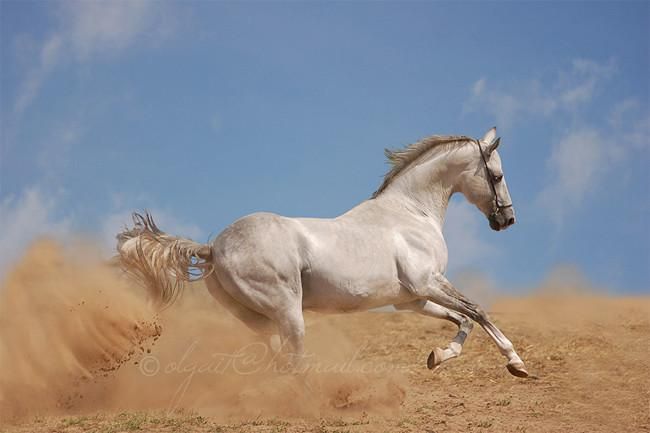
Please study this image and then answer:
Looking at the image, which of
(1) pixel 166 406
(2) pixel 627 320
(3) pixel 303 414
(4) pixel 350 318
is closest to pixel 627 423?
(3) pixel 303 414

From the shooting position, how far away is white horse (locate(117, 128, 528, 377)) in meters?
6.89

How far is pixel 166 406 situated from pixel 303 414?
1.73 metres

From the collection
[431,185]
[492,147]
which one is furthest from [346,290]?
[492,147]

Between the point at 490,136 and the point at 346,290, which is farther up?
the point at 490,136

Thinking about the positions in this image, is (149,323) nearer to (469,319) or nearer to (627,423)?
(469,319)

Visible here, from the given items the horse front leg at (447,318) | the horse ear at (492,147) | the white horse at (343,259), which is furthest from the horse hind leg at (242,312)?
the horse ear at (492,147)

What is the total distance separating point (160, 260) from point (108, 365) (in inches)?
57.4

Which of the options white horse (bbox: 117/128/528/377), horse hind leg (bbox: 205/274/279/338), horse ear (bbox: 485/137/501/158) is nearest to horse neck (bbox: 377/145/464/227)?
white horse (bbox: 117/128/528/377)

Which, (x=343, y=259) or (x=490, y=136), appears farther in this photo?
(x=490, y=136)

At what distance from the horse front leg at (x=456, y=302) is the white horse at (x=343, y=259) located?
0.03 ft

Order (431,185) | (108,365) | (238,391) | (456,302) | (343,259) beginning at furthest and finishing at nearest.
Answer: (431,185), (238,391), (108,365), (456,302), (343,259)

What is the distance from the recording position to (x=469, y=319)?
7.64 meters

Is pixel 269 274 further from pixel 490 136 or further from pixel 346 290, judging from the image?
pixel 490 136

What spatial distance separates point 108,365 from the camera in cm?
790
